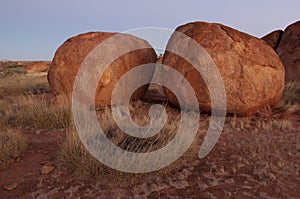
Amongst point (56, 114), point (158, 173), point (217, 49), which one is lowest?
point (56, 114)

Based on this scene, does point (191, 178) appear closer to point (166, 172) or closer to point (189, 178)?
point (189, 178)

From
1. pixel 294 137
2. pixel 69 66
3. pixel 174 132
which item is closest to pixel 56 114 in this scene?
pixel 69 66

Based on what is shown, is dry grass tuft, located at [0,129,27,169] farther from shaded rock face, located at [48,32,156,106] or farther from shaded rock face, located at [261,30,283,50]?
shaded rock face, located at [261,30,283,50]

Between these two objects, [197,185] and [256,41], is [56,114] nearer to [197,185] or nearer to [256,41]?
[197,185]

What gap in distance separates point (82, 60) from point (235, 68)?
132 inches

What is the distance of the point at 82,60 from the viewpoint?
6.36 m

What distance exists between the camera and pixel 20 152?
3.54 metres

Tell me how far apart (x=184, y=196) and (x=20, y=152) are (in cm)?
220

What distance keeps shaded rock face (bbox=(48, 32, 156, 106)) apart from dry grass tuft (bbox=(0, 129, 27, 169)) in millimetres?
2484

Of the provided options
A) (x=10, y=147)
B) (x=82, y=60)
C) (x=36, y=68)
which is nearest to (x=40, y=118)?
(x=10, y=147)

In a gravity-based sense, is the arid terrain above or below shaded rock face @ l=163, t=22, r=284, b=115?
below

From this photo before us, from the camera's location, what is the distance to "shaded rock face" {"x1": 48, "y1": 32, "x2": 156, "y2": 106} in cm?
620

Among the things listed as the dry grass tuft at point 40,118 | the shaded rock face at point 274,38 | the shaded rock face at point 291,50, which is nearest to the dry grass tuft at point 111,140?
the dry grass tuft at point 40,118

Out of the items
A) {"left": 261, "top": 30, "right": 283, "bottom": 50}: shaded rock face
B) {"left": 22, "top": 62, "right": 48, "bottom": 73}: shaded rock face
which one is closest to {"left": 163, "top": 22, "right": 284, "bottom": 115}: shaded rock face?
{"left": 261, "top": 30, "right": 283, "bottom": 50}: shaded rock face
